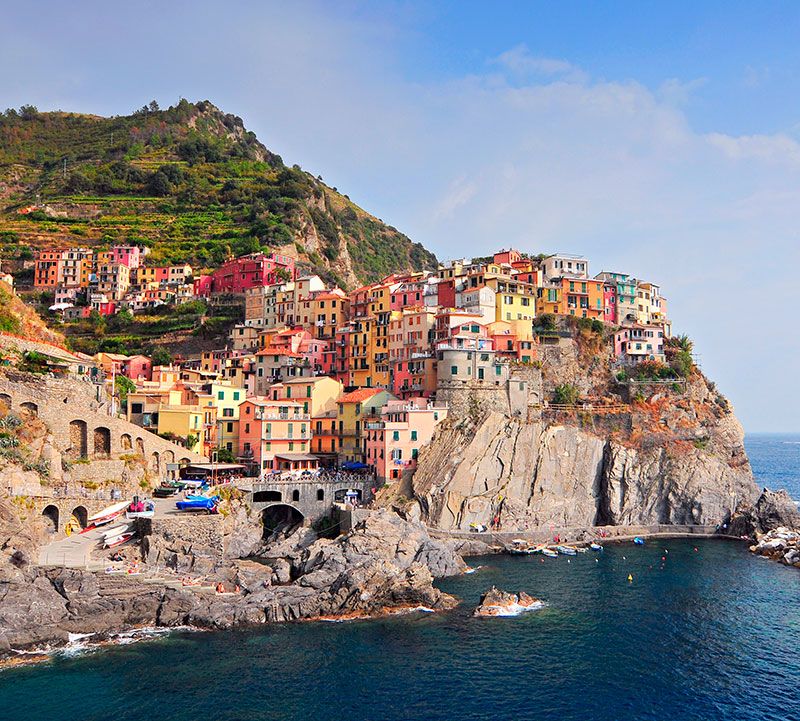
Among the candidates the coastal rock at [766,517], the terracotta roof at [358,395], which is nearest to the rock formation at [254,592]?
the terracotta roof at [358,395]

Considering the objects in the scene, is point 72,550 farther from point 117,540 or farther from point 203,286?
point 203,286

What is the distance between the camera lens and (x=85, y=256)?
114062mm

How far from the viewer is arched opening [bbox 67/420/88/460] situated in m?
60.3

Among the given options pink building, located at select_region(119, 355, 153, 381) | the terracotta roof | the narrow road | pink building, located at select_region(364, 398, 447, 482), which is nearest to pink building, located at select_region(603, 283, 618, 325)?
pink building, located at select_region(364, 398, 447, 482)

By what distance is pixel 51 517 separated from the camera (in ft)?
176

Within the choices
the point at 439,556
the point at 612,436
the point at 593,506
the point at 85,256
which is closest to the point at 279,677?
the point at 439,556

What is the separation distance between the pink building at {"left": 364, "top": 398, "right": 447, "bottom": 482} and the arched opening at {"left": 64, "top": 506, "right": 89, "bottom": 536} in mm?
26407

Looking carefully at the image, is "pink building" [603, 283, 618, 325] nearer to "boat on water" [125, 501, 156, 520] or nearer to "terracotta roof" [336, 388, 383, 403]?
"terracotta roof" [336, 388, 383, 403]

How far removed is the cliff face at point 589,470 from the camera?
2771 inches

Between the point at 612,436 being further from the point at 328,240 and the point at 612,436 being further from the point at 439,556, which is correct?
the point at 328,240

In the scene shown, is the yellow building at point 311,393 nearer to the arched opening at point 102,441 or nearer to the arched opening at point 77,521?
the arched opening at point 102,441

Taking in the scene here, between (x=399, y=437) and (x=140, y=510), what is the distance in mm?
25131

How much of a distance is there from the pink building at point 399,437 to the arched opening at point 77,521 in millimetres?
26407

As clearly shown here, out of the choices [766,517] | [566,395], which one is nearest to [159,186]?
[566,395]
